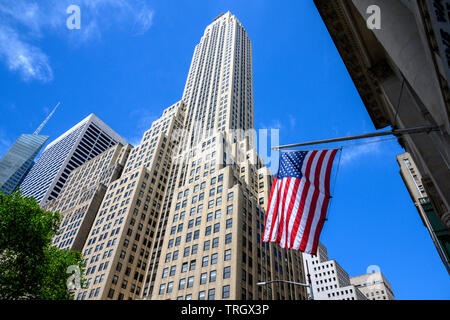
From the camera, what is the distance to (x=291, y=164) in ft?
39.5

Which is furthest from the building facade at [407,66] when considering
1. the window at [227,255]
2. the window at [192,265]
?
the window at [192,265]

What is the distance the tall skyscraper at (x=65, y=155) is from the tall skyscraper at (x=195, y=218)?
Answer: 247ft

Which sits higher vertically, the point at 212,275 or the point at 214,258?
the point at 214,258

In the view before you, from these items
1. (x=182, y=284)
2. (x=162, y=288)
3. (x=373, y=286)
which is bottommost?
(x=162, y=288)

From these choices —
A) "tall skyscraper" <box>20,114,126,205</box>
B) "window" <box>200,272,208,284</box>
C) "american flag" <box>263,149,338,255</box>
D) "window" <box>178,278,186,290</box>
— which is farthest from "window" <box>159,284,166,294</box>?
"tall skyscraper" <box>20,114,126,205</box>

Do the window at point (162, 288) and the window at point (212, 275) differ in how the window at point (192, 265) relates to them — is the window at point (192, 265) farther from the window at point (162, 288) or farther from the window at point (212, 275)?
the window at point (162, 288)

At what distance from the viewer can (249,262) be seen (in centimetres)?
4966

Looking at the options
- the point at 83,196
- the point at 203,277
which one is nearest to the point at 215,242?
the point at 203,277

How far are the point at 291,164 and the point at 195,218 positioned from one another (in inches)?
1906

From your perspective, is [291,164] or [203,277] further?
[203,277]

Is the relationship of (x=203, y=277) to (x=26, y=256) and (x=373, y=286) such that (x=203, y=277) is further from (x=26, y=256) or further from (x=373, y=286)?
(x=373, y=286)

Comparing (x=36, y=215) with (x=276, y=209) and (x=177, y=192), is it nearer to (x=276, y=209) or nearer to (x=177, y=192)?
(x=276, y=209)

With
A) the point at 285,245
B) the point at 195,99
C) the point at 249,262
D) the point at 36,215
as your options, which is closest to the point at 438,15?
the point at 285,245

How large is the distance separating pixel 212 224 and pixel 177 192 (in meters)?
16.2
